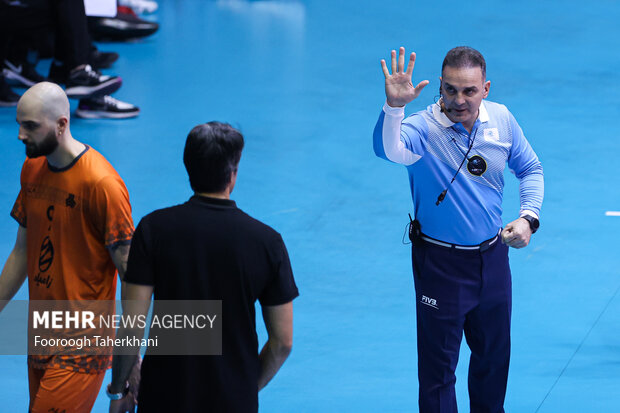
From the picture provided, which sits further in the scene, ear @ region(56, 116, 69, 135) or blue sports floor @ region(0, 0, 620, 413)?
blue sports floor @ region(0, 0, 620, 413)

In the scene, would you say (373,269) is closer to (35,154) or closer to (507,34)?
(35,154)

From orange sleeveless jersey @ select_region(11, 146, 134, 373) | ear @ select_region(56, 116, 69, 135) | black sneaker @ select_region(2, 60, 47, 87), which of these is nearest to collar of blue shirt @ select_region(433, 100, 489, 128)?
orange sleeveless jersey @ select_region(11, 146, 134, 373)

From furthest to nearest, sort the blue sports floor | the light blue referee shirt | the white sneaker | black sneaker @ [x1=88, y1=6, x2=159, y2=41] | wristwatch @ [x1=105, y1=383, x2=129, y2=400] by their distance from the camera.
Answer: the white sneaker, black sneaker @ [x1=88, y1=6, x2=159, y2=41], the blue sports floor, the light blue referee shirt, wristwatch @ [x1=105, y1=383, x2=129, y2=400]

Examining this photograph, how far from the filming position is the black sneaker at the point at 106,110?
8.92 m

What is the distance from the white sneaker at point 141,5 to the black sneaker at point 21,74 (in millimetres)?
2758

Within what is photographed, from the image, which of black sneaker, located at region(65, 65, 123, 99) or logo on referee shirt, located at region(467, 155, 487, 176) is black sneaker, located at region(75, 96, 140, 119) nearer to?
black sneaker, located at region(65, 65, 123, 99)

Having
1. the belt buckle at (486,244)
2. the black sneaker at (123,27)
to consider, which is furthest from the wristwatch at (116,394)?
the black sneaker at (123,27)

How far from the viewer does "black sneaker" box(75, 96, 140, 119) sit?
351 inches

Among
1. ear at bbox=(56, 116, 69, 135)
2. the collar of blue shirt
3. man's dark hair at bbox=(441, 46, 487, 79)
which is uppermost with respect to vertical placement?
man's dark hair at bbox=(441, 46, 487, 79)

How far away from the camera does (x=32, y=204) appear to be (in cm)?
345

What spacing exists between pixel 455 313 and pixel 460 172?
0.65 m

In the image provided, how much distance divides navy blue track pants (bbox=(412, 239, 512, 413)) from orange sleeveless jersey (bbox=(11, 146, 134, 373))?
1436 millimetres

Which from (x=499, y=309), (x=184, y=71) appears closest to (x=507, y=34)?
(x=184, y=71)
